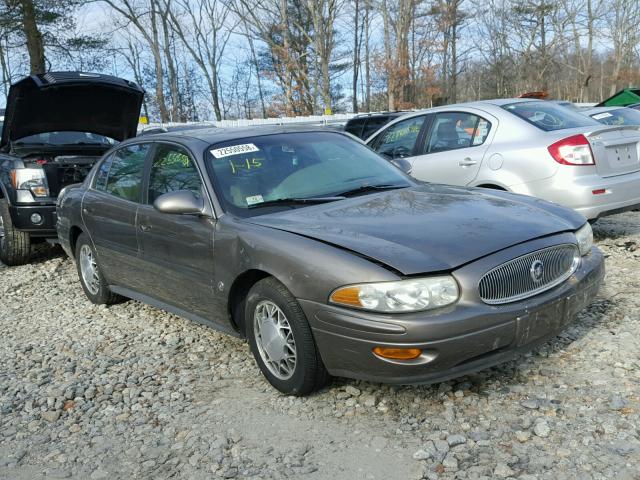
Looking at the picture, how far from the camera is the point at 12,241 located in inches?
283

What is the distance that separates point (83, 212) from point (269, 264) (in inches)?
109

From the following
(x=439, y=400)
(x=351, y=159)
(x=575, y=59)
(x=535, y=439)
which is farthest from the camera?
(x=575, y=59)

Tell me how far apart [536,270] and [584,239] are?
0.71 meters

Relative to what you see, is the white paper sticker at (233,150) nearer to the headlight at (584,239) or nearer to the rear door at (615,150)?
the headlight at (584,239)

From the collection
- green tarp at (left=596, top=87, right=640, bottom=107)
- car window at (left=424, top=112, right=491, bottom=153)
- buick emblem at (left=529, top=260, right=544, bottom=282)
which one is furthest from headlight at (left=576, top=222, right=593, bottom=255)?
Result: green tarp at (left=596, top=87, right=640, bottom=107)

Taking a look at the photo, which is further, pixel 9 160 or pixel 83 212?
pixel 9 160

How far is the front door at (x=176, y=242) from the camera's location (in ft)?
12.3

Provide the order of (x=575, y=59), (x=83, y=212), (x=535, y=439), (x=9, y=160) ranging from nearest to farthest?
(x=535, y=439), (x=83, y=212), (x=9, y=160), (x=575, y=59)

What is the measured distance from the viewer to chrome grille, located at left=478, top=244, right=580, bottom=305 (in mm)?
2863

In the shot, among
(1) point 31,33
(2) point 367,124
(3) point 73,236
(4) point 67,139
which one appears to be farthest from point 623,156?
(1) point 31,33

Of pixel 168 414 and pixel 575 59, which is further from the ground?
pixel 575 59

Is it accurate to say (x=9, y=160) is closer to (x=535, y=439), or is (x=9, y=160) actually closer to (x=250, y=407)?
(x=250, y=407)

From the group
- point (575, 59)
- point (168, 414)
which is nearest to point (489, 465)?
point (168, 414)

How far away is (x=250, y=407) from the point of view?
3320mm
